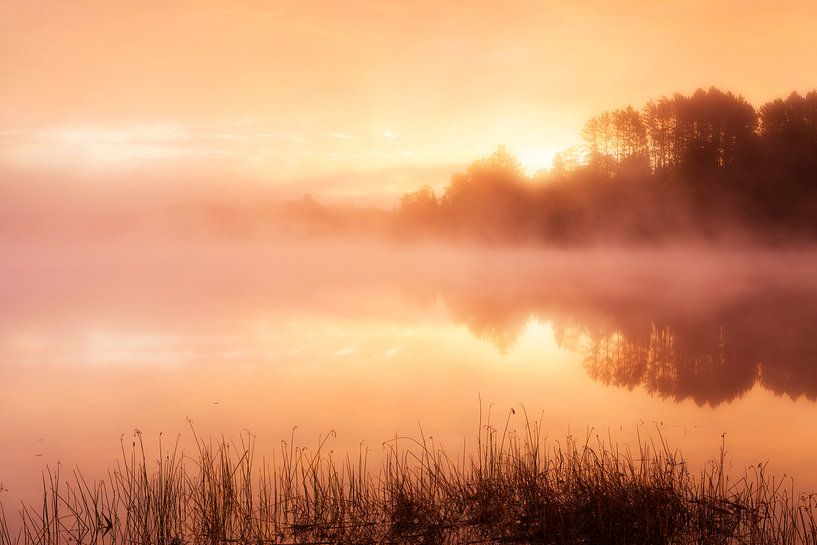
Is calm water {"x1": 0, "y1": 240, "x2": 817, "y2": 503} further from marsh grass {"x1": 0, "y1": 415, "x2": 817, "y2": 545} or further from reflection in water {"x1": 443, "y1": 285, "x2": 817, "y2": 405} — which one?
marsh grass {"x1": 0, "y1": 415, "x2": 817, "y2": 545}

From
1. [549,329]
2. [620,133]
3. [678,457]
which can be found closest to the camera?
[678,457]

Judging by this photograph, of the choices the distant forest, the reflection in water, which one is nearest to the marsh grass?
the reflection in water

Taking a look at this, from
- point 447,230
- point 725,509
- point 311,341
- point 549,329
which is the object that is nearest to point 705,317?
point 549,329

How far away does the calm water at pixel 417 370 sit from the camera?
51.4 feet

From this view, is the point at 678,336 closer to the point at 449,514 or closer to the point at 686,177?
the point at 449,514

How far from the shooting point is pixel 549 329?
3391 cm

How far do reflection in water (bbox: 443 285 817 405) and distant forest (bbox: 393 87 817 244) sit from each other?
21.4m

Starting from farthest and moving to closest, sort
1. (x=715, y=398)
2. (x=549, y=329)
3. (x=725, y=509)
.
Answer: (x=549, y=329)
(x=715, y=398)
(x=725, y=509)

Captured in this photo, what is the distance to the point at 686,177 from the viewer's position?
74125 mm

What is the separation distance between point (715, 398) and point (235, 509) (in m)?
13.2

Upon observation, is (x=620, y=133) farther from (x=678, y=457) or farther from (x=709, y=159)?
(x=678, y=457)

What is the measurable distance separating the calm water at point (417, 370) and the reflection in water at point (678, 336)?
122 millimetres

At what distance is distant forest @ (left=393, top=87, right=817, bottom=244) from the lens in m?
70.5

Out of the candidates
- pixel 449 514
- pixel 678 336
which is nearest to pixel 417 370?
pixel 678 336
